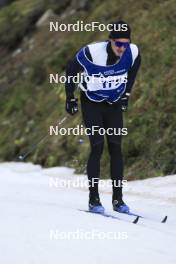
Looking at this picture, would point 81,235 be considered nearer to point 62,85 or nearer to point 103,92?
point 103,92

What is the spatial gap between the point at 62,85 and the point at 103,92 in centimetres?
1111

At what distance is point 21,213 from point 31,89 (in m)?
14.7

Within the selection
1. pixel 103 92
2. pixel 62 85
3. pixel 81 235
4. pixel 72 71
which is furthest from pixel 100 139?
pixel 62 85

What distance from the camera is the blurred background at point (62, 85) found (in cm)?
1281

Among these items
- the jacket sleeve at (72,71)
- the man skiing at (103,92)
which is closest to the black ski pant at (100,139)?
the man skiing at (103,92)

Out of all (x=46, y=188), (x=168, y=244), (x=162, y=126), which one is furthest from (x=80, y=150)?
(x=168, y=244)

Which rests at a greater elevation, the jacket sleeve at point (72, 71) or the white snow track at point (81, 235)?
the jacket sleeve at point (72, 71)

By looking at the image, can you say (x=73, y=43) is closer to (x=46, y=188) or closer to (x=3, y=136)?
(x=3, y=136)

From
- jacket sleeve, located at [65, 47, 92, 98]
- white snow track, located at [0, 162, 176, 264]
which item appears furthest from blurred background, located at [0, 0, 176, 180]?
jacket sleeve, located at [65, 47, 92, 98]

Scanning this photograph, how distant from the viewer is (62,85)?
18859mm

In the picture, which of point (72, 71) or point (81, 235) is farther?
point (72, 71)

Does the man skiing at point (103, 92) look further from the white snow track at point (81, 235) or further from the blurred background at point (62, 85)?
the blurred background at point (62, 85)

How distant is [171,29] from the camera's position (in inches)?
609

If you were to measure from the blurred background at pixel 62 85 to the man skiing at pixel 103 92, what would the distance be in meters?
3.70
